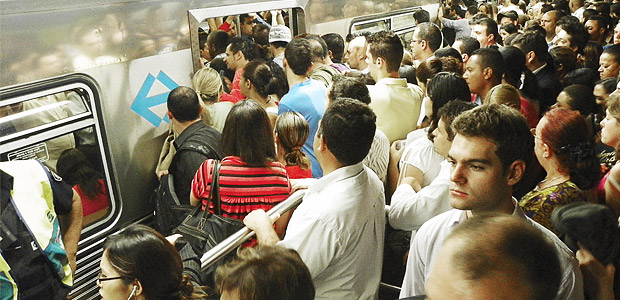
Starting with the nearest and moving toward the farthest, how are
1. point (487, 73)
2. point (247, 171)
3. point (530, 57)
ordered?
point (247, 171) < point (487, 73) < point (530, 57)

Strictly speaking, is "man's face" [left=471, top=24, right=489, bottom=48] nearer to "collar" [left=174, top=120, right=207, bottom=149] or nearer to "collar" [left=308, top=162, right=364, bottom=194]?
"collar" [left=174, top=120, right=207, bottom=149]

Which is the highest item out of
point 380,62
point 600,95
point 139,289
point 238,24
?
point 238,24

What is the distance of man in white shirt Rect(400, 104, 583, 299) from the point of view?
1967 mm

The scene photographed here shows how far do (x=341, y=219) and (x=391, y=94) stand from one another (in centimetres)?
196

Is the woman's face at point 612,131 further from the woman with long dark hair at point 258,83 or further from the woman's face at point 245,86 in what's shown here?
the woman's face at point 245,86

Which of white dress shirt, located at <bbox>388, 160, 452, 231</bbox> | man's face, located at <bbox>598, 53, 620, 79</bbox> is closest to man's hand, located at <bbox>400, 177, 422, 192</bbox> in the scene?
white dress shirt, located at <bbox>388, 160, 452, 231</bbox>

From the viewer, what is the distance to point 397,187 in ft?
10.2

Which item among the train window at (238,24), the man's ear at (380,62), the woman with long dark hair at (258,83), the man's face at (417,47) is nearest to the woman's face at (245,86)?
the woman with long dark hair at (258,83)

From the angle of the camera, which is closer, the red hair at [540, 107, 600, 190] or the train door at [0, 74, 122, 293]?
the red hair at [540, 107, 600, 190]

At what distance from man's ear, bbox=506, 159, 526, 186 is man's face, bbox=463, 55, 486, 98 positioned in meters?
2.57

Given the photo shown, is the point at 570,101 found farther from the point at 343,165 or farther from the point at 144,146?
the point at 144,146

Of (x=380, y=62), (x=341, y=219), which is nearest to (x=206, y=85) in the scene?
(x=380, y=62)

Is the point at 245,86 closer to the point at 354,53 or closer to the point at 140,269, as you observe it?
the point at 354,53

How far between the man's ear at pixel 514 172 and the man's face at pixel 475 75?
2.57m
